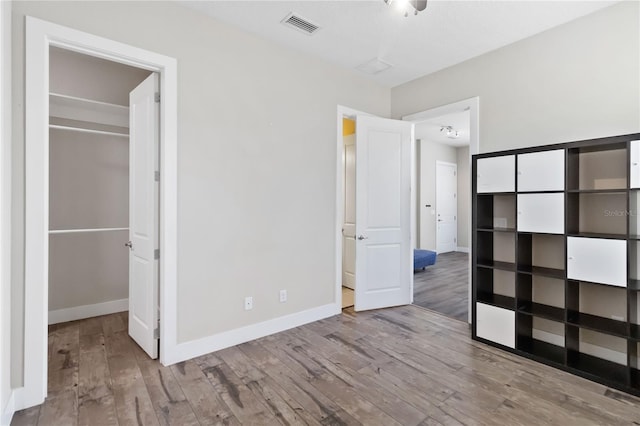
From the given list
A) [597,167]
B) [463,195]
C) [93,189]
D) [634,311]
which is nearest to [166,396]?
[93,189]

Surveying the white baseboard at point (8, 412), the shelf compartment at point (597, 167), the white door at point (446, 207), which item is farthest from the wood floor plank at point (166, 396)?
the white door at point (446, 207)

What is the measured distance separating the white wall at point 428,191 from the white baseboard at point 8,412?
7095mm

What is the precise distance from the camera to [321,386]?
7.33 feet

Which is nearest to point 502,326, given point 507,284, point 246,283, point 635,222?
point 507,284

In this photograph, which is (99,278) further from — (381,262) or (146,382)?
(381,262)

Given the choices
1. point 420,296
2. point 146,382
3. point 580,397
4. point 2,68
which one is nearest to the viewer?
point 2,68

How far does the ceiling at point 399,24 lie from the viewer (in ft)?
8.29

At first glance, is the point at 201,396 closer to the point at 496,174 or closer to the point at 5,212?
the point at 5,212

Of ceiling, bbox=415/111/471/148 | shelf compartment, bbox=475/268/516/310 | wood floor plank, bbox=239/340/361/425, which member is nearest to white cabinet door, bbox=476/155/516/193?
shelf compartment, bbox=475/268/516/310

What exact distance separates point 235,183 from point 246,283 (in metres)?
0.96

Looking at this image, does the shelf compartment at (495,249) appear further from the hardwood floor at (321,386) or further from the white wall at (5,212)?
the white wall at (5,212)

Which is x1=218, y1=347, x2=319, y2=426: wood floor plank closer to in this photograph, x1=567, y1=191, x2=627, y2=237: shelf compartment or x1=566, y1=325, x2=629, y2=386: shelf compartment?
x1=566, y1=325, x2=629, y2=386: shelf compartment

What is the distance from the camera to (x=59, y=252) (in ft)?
11.2

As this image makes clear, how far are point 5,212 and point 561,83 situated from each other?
168 inches
